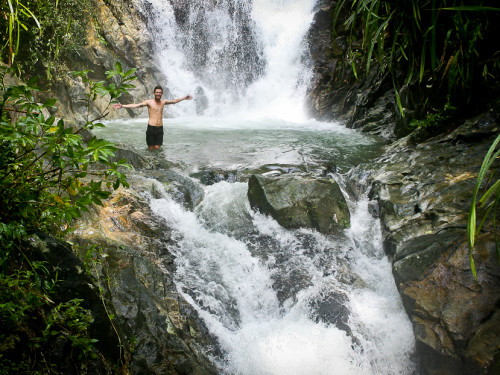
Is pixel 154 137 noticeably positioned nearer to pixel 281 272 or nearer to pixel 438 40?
pixel 281 272

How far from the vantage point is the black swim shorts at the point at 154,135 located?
24.4ft

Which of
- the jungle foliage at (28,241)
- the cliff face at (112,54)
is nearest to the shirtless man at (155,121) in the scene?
the cliff face at (112,54)

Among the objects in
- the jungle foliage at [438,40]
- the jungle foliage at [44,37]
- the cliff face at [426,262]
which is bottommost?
the cliff face at [426,262]

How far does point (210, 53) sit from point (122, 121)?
22.5 feet

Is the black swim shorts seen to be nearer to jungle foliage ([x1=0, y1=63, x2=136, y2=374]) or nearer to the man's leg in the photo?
the man's leg

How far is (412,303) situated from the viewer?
318 centimetres

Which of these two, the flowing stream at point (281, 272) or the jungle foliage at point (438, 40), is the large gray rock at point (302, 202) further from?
the jungle foliage at point (438, 40)

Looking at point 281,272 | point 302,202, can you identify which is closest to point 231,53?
point 302,202

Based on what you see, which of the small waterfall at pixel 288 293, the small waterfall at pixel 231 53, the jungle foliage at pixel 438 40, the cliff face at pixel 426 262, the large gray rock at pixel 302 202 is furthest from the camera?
the small waterfall at pixel 231 53

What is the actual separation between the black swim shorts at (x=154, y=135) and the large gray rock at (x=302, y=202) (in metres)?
3.37

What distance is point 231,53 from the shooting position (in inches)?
654

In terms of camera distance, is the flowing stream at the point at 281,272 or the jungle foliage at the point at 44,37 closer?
the flowing stream at the point at 281,272

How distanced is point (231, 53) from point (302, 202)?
13.9m

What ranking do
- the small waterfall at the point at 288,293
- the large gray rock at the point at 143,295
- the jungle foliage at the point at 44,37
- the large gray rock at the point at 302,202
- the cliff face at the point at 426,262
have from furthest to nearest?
1. the jungle foliage at the point at 44,37
2. the large gray rock at the point at 302,202
3. the small waterfall at the point at 288,293
4. the cliff face at the point at 426,262
5. the large gray rock at the point at 143,295
